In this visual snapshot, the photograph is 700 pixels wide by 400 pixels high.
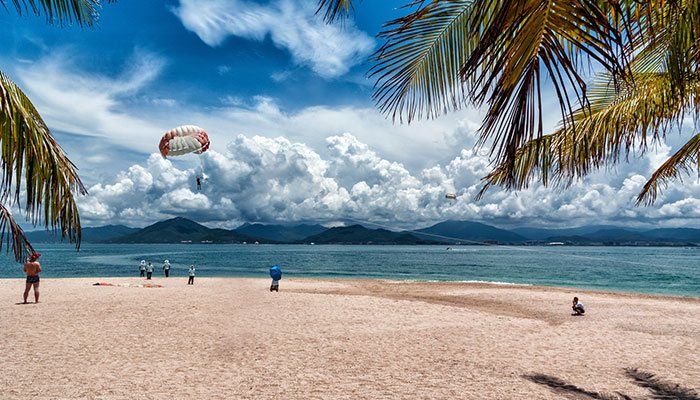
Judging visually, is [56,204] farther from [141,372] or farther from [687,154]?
[687,154]

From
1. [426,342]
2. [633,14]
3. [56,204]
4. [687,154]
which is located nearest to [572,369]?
[426,342]

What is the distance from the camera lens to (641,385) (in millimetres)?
6266

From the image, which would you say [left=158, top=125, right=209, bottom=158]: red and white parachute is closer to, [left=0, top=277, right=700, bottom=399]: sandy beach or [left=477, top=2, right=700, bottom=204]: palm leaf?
[left=0, top=277, right=700, bottom=399]: sandy beach

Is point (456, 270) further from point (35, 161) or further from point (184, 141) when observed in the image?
point (35, 161)

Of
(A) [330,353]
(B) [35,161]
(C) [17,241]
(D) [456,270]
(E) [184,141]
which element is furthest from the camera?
(D) [456,270]

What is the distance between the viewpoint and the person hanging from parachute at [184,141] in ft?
64.8

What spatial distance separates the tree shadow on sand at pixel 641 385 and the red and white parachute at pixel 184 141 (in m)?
18.9

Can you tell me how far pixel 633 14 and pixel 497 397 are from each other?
5.09m

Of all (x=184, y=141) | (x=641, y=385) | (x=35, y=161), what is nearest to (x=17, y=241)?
(x=35, y=161)

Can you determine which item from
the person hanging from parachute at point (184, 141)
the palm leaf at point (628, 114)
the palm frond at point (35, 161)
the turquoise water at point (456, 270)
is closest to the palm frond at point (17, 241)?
the palm frond at point (35, 161)

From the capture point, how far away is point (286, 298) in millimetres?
15625

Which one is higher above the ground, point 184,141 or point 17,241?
point 184,141

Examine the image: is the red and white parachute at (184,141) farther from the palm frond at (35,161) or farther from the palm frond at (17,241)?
the palm frond at (35,161)

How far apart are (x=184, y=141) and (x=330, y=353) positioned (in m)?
16.5
